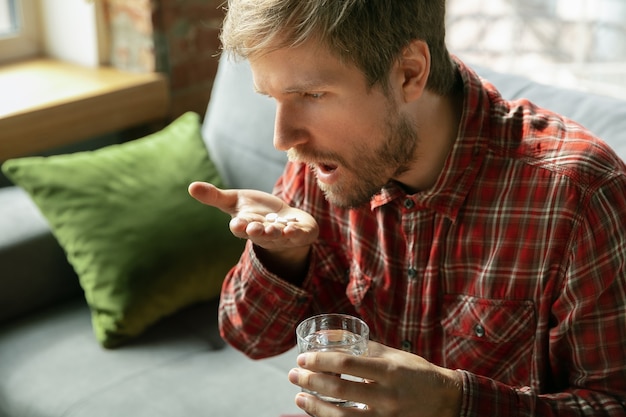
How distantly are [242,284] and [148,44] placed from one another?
1319 millimetres

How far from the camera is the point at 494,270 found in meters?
1.33

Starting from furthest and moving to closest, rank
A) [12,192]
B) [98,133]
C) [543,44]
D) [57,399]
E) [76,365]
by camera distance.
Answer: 1. [543,44]
2. [98,133]
3. [12,192]
4. [76,365]
5. [57,399]

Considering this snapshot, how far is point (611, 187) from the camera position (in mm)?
1243

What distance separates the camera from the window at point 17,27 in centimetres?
276

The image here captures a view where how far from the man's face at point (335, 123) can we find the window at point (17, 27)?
1738 millimetres

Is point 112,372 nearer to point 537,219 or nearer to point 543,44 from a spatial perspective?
point 537,219

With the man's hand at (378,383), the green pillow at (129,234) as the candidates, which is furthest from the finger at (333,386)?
the green pillow at (129,234)

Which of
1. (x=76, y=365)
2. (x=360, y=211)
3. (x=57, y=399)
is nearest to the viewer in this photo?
(x=360, y=211)

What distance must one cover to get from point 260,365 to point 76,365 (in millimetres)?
386

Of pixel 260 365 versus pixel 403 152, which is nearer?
pixel 403 152

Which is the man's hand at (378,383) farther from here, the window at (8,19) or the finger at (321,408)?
the window at (8,19)

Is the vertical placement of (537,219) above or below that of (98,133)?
above

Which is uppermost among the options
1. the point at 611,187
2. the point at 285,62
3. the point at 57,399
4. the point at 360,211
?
the point at 285,62

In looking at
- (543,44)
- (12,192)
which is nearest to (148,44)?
(12,192)
